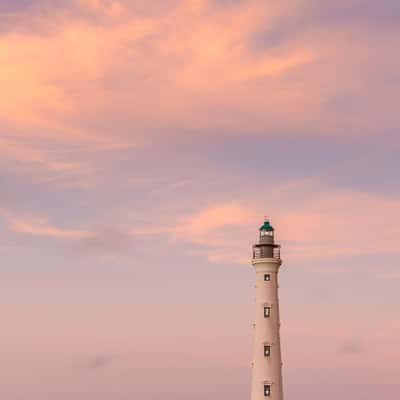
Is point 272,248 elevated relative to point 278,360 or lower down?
elevated

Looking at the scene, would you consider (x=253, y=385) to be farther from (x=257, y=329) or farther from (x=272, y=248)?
(x=272, y=248)

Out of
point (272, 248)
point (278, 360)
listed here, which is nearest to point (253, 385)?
point (278, 360)

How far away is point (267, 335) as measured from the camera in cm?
16075

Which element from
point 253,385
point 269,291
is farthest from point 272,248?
point 253,385

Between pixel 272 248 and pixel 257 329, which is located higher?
pixel 272 248

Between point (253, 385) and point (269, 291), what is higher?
point (269, 291)

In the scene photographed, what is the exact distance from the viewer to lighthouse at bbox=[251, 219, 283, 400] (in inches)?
6284

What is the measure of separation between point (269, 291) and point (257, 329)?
5.00 meters

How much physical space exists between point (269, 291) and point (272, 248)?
19.6 ft

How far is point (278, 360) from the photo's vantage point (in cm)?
16075

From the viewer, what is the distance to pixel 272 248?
164 meters

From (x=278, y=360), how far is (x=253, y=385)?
14.5 feet

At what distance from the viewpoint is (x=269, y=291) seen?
161125 millimetres

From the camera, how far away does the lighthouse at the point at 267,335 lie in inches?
6284
